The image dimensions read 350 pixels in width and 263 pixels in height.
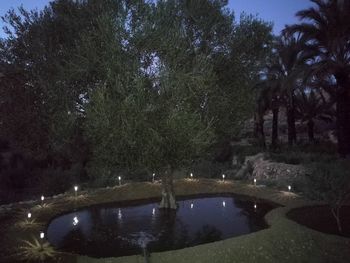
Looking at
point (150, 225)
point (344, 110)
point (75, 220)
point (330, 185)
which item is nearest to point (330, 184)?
point (330, 185)

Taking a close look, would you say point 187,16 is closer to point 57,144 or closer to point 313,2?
point 57,144

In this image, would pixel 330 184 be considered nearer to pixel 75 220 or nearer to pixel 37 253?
pixel 37 253

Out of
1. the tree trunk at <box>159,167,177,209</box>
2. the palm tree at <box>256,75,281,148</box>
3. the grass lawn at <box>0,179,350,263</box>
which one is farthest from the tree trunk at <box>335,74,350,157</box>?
the tree trunk at <box>159,167,177,209</box>

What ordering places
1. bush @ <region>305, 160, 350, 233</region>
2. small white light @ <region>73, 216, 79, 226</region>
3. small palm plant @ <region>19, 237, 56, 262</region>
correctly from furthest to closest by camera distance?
small white light @ <region>73, 216, 79, 226</region>, bush @ <region>305, 160, 350, 233</region>, small palm plant @ <region>19, 237, 56, 262</region>

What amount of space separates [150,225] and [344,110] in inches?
688

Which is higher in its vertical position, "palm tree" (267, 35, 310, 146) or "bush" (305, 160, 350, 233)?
"palm tree" (267, 35, 310, 146)

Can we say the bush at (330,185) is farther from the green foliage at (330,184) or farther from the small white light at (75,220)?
the small white light at (75,220)

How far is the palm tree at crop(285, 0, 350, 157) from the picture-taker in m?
A: 26.5

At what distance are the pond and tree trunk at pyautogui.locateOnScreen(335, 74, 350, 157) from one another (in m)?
9.80

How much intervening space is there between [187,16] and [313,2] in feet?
46.1

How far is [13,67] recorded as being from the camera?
18.0 metres

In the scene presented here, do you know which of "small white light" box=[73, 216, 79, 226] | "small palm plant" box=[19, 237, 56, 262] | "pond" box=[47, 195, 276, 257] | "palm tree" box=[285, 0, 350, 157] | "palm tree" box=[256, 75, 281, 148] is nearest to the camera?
"small palm plant" box=[19, 237, 56, 262]

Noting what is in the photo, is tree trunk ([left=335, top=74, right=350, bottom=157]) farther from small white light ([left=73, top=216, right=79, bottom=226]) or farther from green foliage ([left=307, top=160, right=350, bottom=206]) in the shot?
small white light ([left=73, top=216, right=79, bottom=226])

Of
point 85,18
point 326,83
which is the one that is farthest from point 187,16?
point 326,83
